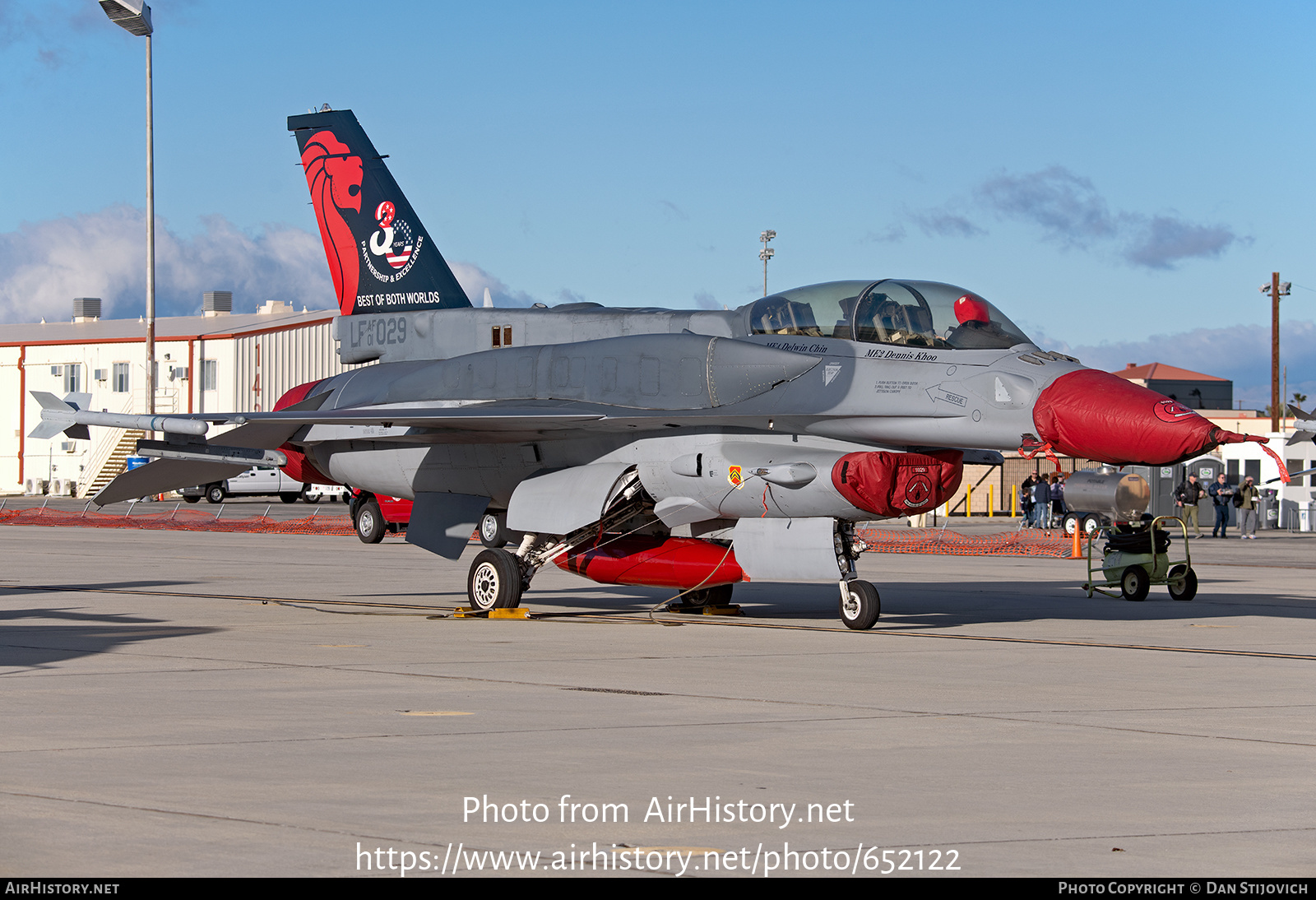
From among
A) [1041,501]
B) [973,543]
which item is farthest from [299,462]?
[1041,501]

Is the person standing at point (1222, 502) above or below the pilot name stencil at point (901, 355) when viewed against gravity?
below

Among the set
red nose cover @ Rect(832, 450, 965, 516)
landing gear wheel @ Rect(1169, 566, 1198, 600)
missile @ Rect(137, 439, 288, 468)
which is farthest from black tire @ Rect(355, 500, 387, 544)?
red nose cover @ Rect(832, 450, 965, 516)

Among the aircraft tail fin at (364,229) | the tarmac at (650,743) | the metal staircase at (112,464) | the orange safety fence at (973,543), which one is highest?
the aircraft tail fin at (364,229)

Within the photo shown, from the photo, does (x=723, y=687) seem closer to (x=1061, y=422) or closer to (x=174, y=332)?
(x=1061, y=422)

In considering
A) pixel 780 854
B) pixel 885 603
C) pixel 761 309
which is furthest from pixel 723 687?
pixel 885 603

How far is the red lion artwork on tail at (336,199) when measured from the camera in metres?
17.8

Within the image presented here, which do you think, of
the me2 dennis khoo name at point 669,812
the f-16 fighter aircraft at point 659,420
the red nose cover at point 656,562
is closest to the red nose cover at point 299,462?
the f-16 fighter aircraft at point 659,420

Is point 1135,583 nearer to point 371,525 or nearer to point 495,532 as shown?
point 495,532

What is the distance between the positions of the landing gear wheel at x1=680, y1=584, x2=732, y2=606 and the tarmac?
543 millimetres

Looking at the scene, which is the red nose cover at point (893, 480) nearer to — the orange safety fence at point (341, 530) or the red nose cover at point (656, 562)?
the red nose cover at point (656, 562)

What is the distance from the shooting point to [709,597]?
15984 mm

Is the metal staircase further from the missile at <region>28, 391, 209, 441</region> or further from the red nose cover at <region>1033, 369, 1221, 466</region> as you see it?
the red nose cover at <region>1033, 369, 1221, 466</region>

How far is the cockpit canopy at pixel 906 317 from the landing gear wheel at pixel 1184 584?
6902 millimetres

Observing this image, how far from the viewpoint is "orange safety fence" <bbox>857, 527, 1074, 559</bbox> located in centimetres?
2987
